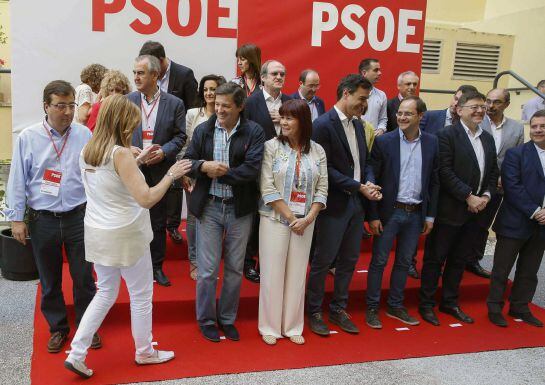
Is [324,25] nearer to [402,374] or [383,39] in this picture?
[383,39]

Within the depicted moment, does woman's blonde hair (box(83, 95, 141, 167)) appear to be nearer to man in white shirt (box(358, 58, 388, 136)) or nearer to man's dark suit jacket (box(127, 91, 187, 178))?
man's dark suit jacket (box(127, 91, 187, 178))

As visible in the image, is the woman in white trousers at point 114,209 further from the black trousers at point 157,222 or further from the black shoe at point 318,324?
the black shoe at point 318,324

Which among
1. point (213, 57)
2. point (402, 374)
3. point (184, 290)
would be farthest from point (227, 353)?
point (213, 57)

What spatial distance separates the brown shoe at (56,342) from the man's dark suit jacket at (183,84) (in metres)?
2.04

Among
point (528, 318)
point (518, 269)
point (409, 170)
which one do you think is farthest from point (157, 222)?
point (528, 318)

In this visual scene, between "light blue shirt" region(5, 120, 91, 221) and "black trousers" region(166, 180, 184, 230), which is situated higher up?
"light blue shirt" region(5, 120, 91, 221)

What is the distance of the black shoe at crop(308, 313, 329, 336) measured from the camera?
11.2 ft

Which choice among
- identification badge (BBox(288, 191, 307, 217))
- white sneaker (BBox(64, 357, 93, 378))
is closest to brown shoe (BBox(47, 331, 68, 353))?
white sneaker (BBox(64, 357, 93, 378))

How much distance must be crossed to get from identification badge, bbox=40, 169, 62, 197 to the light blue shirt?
21 millimetres

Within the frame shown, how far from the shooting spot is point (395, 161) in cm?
350

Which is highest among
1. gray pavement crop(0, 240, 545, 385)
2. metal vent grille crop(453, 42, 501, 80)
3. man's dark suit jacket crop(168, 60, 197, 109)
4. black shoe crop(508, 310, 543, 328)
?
metal vent grille crop(453, 42, 501, 80)

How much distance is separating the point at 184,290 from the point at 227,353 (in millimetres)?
677

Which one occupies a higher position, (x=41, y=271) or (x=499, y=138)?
(x=499, y=138)

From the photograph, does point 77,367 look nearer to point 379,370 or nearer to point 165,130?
point 165,130
